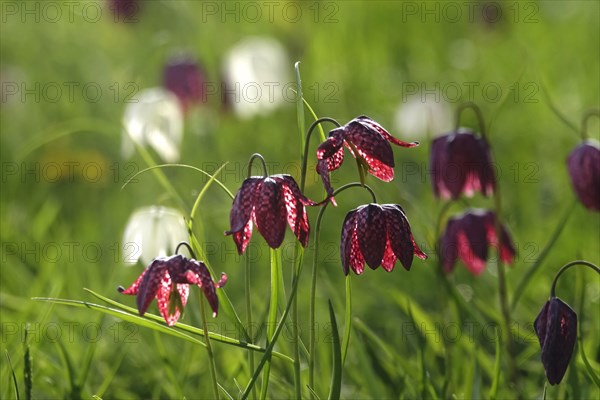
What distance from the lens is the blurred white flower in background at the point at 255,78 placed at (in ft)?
11.5

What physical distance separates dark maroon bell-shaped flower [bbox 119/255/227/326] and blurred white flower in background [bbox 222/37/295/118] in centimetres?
→ 225

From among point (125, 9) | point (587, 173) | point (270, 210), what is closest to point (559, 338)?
point (270, 210)

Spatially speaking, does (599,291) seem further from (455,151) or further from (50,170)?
(50,170)

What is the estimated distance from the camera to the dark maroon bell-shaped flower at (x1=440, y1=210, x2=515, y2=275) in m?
1.86

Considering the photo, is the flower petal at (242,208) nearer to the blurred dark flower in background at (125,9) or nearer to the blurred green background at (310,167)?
the blurred green background at (310,167)

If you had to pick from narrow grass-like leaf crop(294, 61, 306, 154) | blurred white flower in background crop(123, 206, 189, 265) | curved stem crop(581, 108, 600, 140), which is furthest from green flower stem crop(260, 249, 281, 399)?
curved stem crop(581, 108, 600, 140)

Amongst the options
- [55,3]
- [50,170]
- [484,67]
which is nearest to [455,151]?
[50,170]

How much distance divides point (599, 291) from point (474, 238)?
0.46m

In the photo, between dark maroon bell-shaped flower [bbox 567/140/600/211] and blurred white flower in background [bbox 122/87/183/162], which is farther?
blurred white flower in background [bbox 122/87/183/162]

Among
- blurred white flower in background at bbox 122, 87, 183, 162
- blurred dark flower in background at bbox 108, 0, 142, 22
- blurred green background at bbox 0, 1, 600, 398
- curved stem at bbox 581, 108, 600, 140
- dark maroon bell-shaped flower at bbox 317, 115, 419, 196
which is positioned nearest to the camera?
dark maroon bell-shaped flower at bbox 317, 115, 419, 196

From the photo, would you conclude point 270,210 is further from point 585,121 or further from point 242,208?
point 585,121

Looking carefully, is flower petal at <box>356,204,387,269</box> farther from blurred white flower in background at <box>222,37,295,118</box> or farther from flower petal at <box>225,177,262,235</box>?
blurred white flower in background at <box>222,37,295,118</box>

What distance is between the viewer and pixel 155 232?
182cm

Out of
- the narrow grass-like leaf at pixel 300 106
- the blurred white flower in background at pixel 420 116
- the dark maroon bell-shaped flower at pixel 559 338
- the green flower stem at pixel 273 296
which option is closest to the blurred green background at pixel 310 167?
the blurred white flower in background at pixel 420 116
